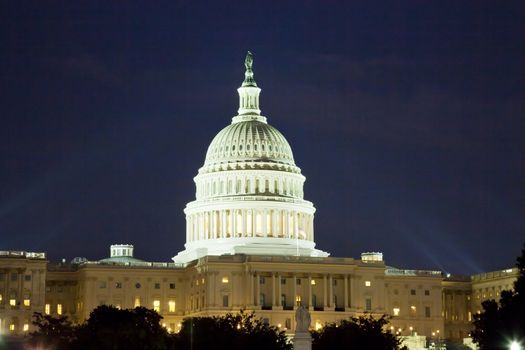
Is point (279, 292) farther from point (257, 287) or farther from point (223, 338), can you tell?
point (223, 338)

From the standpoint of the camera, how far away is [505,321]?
120562 millimetres

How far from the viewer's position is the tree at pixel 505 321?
11844cm

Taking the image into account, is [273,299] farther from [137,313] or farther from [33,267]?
[137,313]

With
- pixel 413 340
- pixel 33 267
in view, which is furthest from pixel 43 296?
pixel 413 340

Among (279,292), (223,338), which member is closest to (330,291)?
(279,292)

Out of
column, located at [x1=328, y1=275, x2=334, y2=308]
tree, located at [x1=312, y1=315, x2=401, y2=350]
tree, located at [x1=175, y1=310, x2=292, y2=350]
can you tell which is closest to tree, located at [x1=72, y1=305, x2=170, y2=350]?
tree, located at [x1=175, y1=310, x2=292, y2=350]

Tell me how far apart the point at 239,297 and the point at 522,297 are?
253 feet

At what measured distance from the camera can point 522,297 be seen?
122m

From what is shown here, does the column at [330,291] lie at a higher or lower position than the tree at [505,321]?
higher

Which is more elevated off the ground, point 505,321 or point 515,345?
point 505,321

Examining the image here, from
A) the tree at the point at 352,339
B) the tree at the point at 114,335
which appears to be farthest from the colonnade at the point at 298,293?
the tree at the point at 114,335

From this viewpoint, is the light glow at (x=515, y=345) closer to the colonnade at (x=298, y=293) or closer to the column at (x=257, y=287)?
the colonnade at (x=298, y=293)

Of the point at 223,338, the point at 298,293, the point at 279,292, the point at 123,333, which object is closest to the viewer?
the point at 123,333

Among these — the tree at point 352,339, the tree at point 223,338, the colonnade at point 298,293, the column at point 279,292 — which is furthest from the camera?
the column at point 279,292
